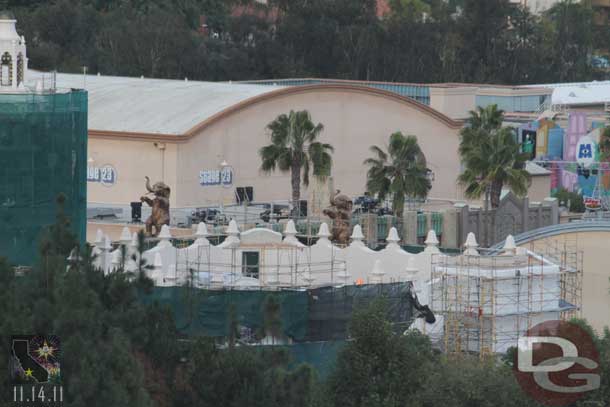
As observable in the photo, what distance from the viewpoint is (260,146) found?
78625 millimetres

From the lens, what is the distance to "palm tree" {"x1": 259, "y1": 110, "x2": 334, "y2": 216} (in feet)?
245

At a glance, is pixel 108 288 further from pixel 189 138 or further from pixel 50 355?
pixel 189 138

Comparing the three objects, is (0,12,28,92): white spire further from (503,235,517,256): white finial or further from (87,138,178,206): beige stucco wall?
(87,138,178,206): beige stucco wall

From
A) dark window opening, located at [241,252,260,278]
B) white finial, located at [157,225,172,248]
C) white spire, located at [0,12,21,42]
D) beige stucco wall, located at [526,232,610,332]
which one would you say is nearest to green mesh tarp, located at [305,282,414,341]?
dark window opening, located at [241,252,260,278]

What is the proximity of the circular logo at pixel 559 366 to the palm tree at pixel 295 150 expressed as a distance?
97.8ft

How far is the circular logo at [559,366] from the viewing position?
42.3m

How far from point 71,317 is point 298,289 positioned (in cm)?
1399

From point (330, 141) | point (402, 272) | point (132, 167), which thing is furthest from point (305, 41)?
point (402, 272)

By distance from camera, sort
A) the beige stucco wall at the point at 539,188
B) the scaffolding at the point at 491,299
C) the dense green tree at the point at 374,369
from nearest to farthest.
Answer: the dense green tree at the point at 374,369 < the scaffolding at the point at 491,299 < the beige stucco wall at the point at 539,188

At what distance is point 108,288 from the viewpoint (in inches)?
1596

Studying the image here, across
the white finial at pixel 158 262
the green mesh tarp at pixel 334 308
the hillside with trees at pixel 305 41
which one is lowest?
the green mesh tarp at pixel 334 308

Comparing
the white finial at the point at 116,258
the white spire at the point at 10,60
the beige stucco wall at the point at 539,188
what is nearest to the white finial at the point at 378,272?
the white finial at the point at 116,258

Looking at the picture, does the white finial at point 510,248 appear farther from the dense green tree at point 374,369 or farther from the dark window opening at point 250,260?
the dense green tree at point 374,369

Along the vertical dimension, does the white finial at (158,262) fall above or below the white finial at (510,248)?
below
